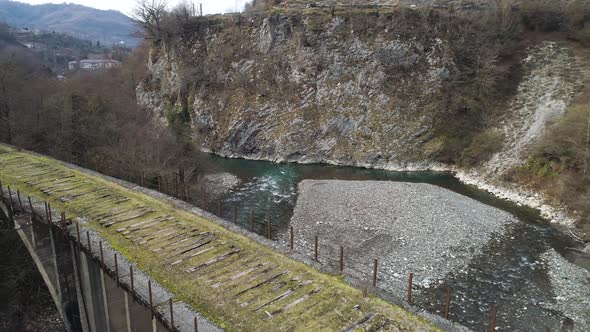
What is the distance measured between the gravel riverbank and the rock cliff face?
1512cm

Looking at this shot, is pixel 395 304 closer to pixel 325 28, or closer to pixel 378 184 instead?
pixel 378 184

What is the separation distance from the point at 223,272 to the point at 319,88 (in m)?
42.0

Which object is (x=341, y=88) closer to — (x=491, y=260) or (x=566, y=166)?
(x=566, y=166)

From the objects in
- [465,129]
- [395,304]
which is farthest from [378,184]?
[395,304]

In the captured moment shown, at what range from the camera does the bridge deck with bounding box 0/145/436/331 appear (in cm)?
887

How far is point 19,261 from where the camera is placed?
1953 cm

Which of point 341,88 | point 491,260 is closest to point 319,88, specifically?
point 341,88

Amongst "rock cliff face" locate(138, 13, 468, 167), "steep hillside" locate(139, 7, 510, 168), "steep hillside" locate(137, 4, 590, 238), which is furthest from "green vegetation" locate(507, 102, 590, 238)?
"rock cliff face" locate(138, 13, 468, 167)

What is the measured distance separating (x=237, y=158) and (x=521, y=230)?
34.7m

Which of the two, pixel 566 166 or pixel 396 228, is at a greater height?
pixel 566 166

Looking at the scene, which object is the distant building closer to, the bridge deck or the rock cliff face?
the rock cliff face

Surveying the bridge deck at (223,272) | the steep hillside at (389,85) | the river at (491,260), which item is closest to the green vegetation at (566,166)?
the river at (491,260)

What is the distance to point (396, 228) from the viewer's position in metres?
23.0

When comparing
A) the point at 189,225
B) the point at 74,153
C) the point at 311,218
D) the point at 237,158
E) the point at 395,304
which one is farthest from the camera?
the point at 237,158
